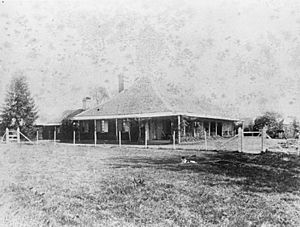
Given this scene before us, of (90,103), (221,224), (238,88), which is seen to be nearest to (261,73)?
(238,88)

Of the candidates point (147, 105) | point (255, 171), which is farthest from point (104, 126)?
point (255, 171)

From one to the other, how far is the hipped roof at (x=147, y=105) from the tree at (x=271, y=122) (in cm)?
817

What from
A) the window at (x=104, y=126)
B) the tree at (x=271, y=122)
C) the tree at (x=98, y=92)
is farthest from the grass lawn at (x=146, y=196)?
the tree at (x=271, y=122)

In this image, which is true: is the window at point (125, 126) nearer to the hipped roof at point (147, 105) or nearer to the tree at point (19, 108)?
the hipped roof at point (147, 105)

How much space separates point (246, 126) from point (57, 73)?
30677 millimetres

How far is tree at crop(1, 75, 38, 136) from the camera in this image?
867 cm

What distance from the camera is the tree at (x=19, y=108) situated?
8670 millimetres

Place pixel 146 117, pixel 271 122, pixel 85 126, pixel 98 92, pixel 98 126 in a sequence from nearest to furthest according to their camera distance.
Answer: pixel 98 92 → pixel 146 117 → pixel 98 126 → pixel 85 126 → pixel 271 122

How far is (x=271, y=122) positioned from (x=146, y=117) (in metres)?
15.4

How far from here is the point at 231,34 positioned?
8.30 m

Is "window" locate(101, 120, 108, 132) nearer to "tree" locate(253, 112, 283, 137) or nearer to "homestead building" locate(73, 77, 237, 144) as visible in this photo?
"homestead building" locate(73, 77, 237, 144)

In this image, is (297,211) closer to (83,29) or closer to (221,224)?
(221,224)

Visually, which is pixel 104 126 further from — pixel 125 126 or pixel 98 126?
pixel 125 126

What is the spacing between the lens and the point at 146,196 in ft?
19.8
